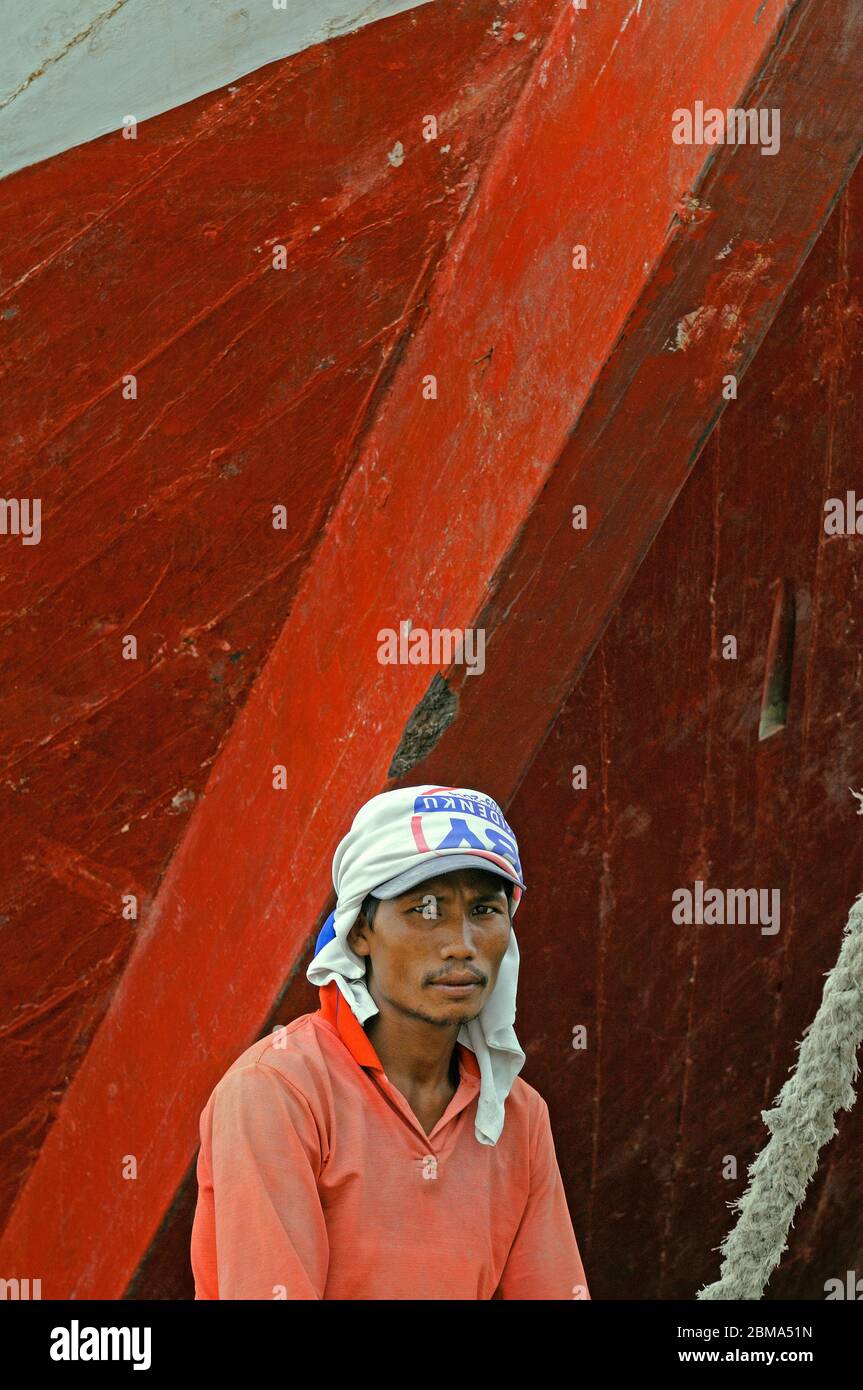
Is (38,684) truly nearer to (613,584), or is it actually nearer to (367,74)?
(613,584)

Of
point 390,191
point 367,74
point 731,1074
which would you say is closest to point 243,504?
point 390,191

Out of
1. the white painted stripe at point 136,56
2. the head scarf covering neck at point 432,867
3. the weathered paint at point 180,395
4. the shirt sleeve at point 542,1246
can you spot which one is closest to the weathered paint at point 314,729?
the weathered paint at point 180,395

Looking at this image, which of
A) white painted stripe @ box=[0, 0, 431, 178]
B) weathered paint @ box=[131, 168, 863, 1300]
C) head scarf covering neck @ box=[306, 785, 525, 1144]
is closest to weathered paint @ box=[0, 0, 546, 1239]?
white painted stripe @ box=[0, 0, 431, 178]

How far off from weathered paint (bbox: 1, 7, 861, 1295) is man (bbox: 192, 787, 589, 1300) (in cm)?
55

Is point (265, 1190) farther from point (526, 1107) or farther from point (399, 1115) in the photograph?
point (526, 1107)

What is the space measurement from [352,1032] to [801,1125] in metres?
0.80

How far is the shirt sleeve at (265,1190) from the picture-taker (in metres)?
1.19

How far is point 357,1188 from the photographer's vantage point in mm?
1264

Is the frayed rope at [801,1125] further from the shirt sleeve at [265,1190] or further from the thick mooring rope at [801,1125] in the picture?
the shirt sleeve at [265,1190]

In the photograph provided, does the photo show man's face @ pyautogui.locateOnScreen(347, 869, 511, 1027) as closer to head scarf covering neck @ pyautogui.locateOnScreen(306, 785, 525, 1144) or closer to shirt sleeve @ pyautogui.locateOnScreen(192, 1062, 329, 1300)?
head scarf covering neck @ pyautogui.locateOnScreen(306, 785, 525, 1144)

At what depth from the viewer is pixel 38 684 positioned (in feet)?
6.41

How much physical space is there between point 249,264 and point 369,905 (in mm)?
975

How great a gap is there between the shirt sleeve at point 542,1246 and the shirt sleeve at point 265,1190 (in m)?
0.21

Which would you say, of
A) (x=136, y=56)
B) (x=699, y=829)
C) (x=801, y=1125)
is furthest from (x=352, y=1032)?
(x=136, y=56)
